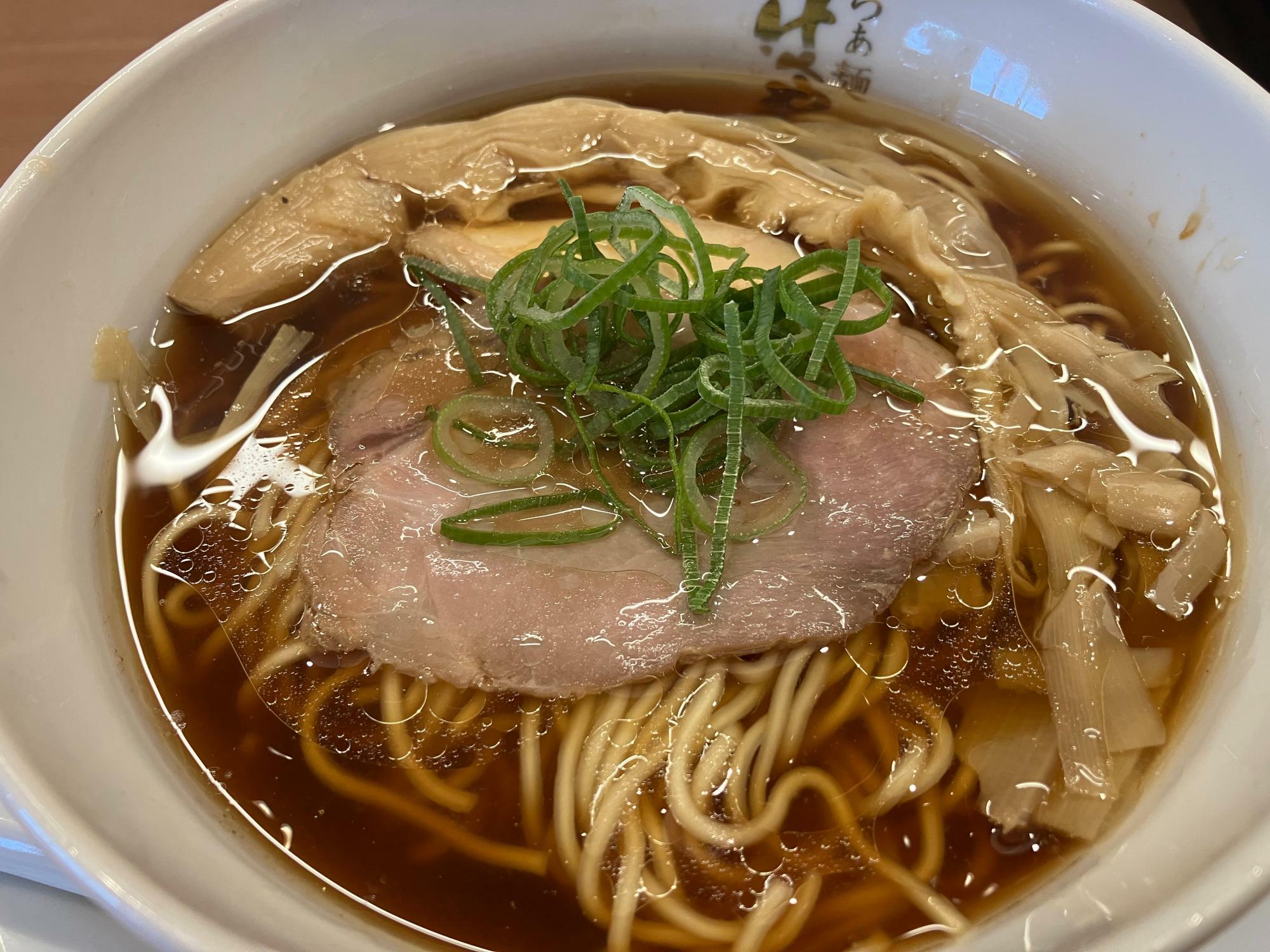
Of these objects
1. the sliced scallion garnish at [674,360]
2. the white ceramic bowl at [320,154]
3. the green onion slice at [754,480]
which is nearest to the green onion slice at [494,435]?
the sliced scallion garnish at [674,360]

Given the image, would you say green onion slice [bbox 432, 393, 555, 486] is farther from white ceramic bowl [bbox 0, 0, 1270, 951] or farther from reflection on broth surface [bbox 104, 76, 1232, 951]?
white ceramic bowl [bbox 0, 0, 1270, 951]

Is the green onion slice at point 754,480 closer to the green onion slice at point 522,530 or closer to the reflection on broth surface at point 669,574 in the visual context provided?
the reflection on broth surface at point 669,574

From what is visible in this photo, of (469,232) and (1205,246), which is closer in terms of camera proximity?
(1205,246)

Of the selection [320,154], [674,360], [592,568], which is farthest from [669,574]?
[320,154]

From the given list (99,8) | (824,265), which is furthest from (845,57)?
(99,8)

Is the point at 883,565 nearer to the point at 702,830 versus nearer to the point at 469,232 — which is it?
the point at 702,830

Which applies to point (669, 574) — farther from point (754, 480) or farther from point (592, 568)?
point (754, 480)

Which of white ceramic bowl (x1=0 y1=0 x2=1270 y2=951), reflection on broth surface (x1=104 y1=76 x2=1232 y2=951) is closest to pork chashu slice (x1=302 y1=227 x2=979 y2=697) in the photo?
reflection on broth surface (x1=104 y1=76 x2=1232 y2=951)
